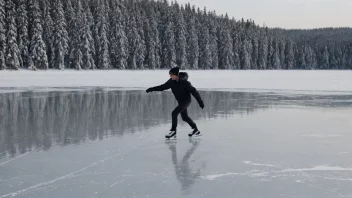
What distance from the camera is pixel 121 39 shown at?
73.4 metres

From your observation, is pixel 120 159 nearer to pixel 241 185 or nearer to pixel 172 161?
pixel 172 161

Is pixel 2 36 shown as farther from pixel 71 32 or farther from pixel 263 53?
pixel 263 53

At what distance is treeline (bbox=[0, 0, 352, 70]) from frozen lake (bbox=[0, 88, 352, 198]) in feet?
132

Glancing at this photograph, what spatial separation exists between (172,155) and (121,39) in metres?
68.2

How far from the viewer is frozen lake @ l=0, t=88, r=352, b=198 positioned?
4.95 meters

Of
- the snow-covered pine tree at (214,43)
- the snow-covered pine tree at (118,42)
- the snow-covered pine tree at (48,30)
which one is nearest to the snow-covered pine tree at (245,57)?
the snow-covered pine tree at (214,43)

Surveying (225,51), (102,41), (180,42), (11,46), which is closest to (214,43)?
(225,51)

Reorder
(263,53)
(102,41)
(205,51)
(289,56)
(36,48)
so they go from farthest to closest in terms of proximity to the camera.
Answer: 1. (289,56)
2. (263,53)
3. (205,51)
4. (102,41)
5. (36,48)

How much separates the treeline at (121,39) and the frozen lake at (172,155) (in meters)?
40.3

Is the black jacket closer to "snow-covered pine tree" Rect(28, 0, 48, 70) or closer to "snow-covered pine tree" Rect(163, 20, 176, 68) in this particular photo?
"snow-covered pine tree" Rect(28, 0, 48, 70)

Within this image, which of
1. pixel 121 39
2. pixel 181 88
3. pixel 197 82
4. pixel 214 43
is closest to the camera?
pixel 181 88

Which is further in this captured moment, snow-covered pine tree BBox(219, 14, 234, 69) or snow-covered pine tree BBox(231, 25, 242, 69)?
snow-covered pine tree BBox(231, 25, 242, 69)

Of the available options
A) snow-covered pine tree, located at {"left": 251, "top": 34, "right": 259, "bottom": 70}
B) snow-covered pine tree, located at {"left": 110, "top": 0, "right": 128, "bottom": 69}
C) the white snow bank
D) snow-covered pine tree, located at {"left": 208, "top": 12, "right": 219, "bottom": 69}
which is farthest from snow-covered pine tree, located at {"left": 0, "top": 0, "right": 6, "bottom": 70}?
snow-covered pine tree, located at {"left": 251, "top": 34, "right": 259, "bottom": 70}

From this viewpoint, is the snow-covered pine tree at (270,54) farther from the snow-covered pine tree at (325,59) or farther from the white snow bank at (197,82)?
the white snow bank at (197,82)
